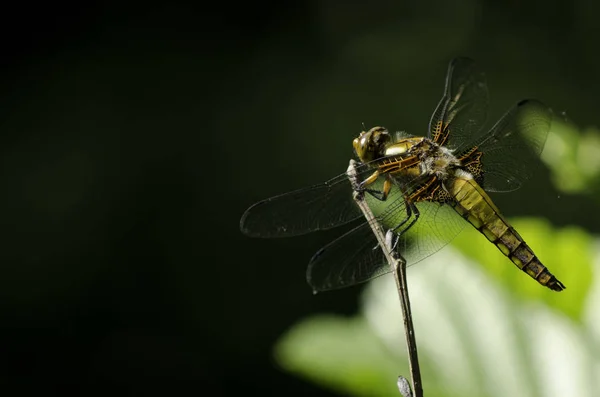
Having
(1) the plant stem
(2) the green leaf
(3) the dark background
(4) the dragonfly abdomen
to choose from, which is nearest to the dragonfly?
(4) the dragonfly abdomen

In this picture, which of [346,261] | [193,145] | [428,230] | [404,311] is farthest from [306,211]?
[193,145]

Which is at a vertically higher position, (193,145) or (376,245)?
(193,145)

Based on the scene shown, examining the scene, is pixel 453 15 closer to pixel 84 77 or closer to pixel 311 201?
pixel 84 77

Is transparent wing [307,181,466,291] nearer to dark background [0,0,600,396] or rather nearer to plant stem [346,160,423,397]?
plant stem [346,160,423,397]

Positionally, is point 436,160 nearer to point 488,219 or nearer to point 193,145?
point 488,219

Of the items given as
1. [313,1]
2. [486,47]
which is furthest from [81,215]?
[486,47]

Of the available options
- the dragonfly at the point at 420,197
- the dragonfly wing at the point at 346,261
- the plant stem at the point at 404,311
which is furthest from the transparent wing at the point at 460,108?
the plant stem at the point at 404,311
